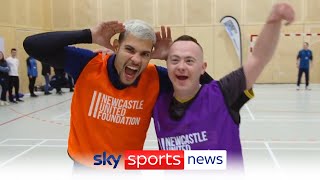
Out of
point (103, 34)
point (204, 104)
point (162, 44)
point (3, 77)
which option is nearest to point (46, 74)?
point (3, 77)

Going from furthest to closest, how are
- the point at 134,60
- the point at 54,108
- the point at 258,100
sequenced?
the point at 258,100 < the point at 54,108 < the point at 134,60

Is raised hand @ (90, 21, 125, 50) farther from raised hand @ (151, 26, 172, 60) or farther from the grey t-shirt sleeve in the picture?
the grey t-shirt sleeve

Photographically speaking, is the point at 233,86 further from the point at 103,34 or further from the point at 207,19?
the point at 207,19

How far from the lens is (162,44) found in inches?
100

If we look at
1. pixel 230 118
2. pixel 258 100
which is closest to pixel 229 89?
pixel 230 118

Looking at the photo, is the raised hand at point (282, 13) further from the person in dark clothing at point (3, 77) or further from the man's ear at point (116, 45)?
the person in dark clothing at point (3, 77)

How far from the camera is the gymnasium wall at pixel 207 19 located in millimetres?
18297

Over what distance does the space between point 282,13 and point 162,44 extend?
2.94 ft

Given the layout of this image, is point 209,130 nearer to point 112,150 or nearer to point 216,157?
point 216,157

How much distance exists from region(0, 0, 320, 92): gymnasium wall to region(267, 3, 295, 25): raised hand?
16292 mm

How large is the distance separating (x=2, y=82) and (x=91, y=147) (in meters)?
11.4

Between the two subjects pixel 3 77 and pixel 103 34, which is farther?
pixel 3 77

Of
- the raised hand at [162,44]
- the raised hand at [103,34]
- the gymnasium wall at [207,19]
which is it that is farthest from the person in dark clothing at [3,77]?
the raised hand at [162,44]

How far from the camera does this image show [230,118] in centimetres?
214
